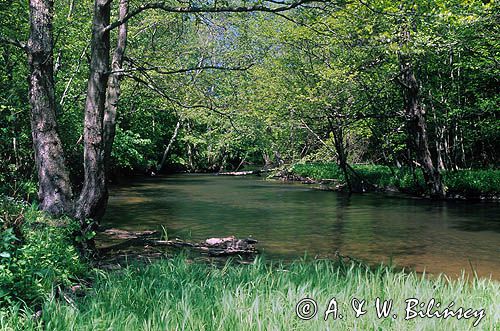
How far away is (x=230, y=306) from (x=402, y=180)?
2170cm

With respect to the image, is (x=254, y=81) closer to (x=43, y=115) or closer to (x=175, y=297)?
(x=43, y=115)

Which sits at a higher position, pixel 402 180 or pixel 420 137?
pixel 420 137

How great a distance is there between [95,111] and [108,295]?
4.34m

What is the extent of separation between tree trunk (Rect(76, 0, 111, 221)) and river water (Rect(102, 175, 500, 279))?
2747 mm

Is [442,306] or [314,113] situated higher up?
[314,113]

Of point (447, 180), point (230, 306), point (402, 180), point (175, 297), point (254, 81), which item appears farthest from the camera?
point (254, 81)

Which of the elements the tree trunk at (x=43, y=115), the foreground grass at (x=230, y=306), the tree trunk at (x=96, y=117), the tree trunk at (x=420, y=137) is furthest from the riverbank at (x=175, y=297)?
the tree trunk at (x=420, y=137)

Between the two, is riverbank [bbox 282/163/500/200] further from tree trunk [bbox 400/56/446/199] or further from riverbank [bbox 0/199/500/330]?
riverbank [bbox 0/199/500/330]

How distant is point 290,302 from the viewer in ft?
14.9

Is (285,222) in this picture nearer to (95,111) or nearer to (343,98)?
(95,111)

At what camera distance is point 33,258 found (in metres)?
5.36

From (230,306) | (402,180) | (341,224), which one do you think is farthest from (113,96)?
(402,180)

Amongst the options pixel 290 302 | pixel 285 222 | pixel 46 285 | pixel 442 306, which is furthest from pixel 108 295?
pixel 285 222

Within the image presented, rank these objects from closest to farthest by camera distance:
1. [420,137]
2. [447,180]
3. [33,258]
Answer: [33,258]
[420,137]
[447,180]
